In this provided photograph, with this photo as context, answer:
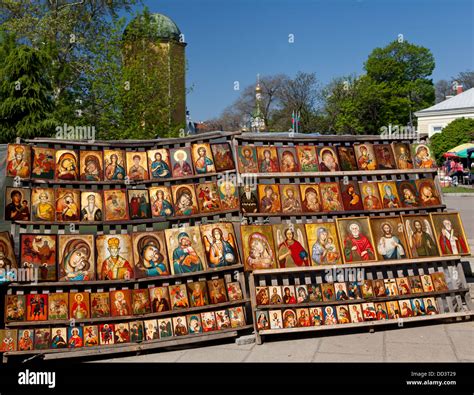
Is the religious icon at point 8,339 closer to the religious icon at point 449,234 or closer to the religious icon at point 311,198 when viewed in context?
the religious icon at point 311,198

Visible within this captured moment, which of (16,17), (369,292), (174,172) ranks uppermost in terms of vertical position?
(16,17)

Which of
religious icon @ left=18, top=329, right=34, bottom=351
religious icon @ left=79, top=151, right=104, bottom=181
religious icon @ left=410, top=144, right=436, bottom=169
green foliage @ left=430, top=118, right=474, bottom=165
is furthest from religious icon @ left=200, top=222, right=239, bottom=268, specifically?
green foliage @ left=430, top=118, right=474, bottom=165

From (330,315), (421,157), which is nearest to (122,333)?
(330,315)

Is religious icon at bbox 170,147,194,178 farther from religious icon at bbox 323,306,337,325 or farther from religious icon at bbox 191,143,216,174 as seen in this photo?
religious icon at bbox 323,306,337,325

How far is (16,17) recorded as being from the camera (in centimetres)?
2808

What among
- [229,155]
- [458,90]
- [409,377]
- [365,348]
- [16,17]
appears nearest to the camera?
[409,377]

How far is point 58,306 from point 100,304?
19.3 inches

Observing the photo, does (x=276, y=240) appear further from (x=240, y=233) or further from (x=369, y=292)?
(x=369, y=292)

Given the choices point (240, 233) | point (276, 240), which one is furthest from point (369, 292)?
point (240, 233)

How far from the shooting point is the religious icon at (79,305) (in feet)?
19.3

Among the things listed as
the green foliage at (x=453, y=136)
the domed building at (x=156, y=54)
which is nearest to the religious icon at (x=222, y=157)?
the domed building at (x=156, y=54)

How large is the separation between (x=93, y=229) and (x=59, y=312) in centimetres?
111

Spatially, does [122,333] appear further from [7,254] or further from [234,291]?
[7,254]

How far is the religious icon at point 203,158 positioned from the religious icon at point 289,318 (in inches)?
83.9
